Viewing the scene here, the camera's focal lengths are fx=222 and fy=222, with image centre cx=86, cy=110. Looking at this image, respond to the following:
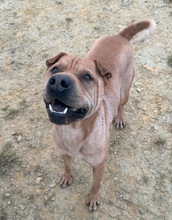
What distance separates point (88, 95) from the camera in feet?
7.18

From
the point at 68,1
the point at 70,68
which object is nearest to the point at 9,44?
the point at 68,1

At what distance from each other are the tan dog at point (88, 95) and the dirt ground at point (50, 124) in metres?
0.36

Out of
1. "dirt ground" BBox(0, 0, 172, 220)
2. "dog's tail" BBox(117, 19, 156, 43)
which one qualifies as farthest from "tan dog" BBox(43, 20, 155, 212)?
"dirt ground" BBox(0, 0, 172, 220)

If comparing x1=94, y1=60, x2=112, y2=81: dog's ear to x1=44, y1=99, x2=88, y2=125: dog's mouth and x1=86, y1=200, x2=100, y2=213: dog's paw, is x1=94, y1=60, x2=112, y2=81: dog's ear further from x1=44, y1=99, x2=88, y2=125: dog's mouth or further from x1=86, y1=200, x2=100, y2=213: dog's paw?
x1=86, y1=200, x2=100, y2=213: dog's paw

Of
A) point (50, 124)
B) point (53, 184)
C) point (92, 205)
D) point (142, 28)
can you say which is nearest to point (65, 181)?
point (53, 184)

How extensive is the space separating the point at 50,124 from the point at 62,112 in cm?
216

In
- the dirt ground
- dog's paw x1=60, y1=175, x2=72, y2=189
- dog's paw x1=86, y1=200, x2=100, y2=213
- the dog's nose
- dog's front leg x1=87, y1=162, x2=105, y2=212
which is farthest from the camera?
dog's paw x1=60, y1=175, x2=72, y2=189

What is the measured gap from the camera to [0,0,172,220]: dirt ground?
3344 millimetres

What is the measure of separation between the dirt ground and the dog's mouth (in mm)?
1770

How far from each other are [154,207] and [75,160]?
142cm

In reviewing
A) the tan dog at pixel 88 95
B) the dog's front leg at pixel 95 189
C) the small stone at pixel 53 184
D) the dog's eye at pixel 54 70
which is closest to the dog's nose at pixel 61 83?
the tan dog at pixel 88 95

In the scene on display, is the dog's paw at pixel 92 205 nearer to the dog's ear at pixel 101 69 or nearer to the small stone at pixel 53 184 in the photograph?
the small stone at pixel 53 184

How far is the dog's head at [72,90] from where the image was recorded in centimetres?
198

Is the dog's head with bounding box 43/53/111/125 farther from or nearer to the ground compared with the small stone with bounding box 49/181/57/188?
farther from the ground
